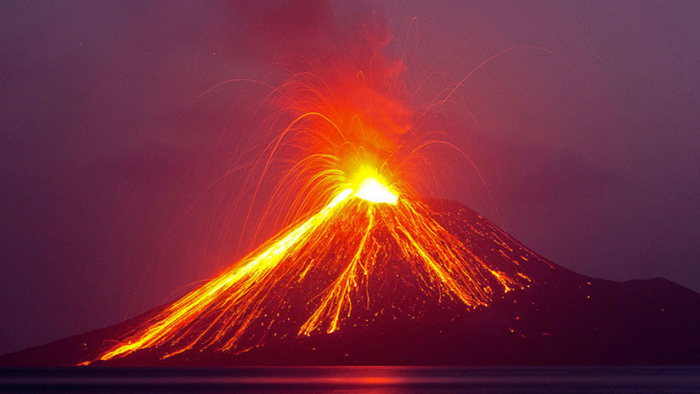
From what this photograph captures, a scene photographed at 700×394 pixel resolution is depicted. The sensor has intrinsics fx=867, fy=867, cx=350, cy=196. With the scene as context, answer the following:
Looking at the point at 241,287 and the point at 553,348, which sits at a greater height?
the point at 241,287

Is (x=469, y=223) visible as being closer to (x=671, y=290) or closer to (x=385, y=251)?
(x=385, y=251)

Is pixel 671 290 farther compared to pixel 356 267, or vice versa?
pixel 671 290

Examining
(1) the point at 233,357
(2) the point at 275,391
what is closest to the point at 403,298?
(1) the point at 233,357
